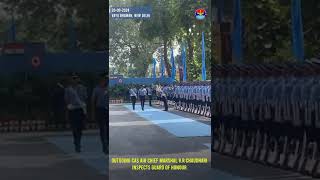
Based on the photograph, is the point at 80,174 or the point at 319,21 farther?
the point at 319,21

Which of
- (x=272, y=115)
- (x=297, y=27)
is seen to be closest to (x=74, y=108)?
(x=297, y=27)

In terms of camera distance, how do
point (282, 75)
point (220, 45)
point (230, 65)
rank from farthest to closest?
1. point (282, 75)
2. point (230, 65)
3. point (220, 45)

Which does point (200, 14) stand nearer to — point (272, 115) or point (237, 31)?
point (237, 31)

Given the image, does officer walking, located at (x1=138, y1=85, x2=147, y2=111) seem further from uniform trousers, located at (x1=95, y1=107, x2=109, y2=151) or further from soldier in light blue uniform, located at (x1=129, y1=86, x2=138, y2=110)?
uniform trousers, located at (x1=95, y1=107, x2=109, y2=151)

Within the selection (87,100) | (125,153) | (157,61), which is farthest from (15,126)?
(157,61)

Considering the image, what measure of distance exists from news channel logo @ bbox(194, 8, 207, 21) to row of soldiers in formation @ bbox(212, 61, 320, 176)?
883 mm

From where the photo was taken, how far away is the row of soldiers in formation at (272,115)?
4836 millimetres

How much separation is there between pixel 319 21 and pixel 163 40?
4.87ft

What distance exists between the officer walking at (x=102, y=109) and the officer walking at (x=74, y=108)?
0.29 ft

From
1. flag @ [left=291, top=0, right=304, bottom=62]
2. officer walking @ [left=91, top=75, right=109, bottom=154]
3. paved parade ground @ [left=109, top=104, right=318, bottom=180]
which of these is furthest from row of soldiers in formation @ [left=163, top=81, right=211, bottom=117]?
flag @ [left=291, top=0, right=304, bottom=62]

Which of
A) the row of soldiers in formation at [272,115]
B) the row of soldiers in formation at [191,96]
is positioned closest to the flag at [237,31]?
the row of soldiers in formation at [272,115]

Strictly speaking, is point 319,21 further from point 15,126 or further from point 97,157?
point 15,126

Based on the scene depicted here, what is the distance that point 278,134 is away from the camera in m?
5.39

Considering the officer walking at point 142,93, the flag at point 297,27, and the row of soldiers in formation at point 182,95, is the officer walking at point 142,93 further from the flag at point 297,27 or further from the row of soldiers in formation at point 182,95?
the flag at point 297,27
